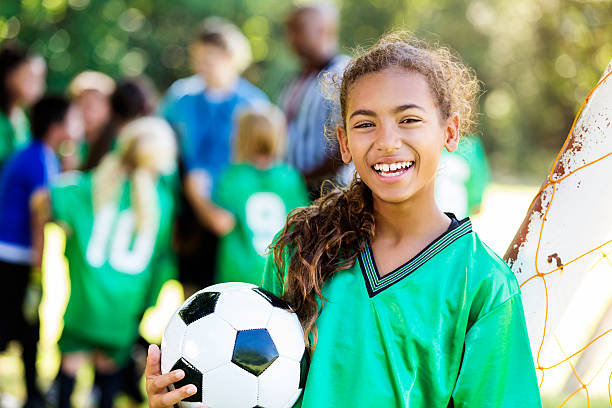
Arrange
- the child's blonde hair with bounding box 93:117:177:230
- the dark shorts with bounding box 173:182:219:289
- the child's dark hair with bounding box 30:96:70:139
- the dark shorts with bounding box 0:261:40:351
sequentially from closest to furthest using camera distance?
the child's blonde hair with bounding box 93:117:177:230, the dark shorts with bounding box 0:261:40:351, the child's dark hair with bounding box 30:96:70:139, the dark shorts with bounding box 173:182:219:289

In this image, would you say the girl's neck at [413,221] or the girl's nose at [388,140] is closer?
the girl's nose at [388,140]

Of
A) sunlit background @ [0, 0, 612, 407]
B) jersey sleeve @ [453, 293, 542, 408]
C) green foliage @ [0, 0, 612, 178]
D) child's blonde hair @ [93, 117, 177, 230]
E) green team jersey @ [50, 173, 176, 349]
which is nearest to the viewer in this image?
jersey sleeve @ [453, 293, 542, 408]

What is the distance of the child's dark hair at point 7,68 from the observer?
5.00 metres

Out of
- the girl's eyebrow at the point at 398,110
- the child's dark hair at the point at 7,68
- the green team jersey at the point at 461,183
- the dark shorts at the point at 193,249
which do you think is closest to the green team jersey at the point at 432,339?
the girl's eyebrow at the point at 398,110

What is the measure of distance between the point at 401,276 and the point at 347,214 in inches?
10.1

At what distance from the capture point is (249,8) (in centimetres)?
1655

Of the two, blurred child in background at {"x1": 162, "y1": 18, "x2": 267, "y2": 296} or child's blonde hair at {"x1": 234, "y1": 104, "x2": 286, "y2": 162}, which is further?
blurred child in background at {"x1": 162, "y1": 18, "x2": 267, "y2": 296}

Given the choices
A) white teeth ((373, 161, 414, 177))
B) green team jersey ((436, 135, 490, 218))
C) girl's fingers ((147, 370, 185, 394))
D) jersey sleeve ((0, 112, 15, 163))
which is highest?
jersey sleeve ((0, 112, 15, 163))

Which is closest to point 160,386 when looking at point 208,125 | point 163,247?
point 163,247

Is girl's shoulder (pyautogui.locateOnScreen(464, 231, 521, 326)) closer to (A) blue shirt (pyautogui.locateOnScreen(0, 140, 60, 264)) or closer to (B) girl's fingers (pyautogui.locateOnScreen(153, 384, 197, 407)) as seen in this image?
(B) girl's fingers (pyautogui.locateOnScreen(153, 384, 197, 407))

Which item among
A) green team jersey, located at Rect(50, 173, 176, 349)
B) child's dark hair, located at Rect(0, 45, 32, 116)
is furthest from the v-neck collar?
child's dark hair, located at Rect(0, 45, 32, 116)

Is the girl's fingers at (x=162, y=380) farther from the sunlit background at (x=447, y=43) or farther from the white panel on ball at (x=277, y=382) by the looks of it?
the sunlit background at (x=447, y=43)

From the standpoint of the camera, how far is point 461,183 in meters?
4.20

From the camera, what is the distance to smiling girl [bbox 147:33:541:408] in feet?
5.16
